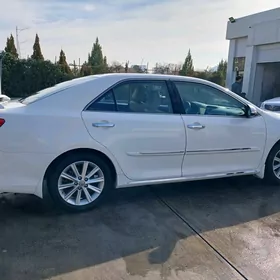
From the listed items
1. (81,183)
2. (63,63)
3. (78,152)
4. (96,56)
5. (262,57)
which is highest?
(96,56)

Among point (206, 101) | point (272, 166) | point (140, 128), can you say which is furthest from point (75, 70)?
point (140, 128)

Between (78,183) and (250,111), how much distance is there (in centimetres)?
248

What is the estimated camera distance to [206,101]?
175 inches

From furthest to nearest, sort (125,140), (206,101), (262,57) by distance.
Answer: (262,57) → (206,101) → (125,140)

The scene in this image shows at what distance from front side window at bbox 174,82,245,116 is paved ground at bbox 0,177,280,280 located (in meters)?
1.15

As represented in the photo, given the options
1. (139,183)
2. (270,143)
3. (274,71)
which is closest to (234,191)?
(270,143)

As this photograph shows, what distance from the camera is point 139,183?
410 cm

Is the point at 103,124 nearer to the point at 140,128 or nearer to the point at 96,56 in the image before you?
the point at 140,128

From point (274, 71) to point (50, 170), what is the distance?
1468 cm

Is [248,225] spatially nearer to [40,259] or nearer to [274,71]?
[40,259]

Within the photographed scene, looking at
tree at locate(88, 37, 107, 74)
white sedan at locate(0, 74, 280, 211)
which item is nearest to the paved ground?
white sedan at locate(0, 74, 280, 211)

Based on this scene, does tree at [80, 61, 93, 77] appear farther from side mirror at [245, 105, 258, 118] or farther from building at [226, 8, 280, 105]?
side mirror at [245, 105, 258, 118]

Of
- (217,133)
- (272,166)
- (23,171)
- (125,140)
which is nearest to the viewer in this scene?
(23,171)

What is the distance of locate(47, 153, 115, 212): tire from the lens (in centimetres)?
372
